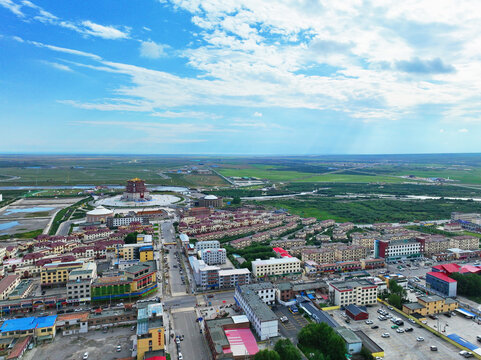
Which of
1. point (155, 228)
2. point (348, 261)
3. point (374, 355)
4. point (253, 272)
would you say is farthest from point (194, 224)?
point (374, 355)

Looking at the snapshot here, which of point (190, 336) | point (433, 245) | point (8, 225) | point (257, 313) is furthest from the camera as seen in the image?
point (8, 225)

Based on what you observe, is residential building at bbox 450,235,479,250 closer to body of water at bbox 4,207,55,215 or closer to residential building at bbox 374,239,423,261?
residential building at bbox 374,239,423,261

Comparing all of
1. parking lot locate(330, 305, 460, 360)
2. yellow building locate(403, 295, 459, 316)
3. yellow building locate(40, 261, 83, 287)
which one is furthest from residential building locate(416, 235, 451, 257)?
yellow building locate(40, 261, 83, 287)

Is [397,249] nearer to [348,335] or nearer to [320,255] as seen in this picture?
[320,255]

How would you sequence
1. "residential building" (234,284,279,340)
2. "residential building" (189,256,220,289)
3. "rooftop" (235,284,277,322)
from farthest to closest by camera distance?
"residential building" (189,256,220,289) → "rooftop" (235,284,277,322) → "residential building" (234,284,279,340)

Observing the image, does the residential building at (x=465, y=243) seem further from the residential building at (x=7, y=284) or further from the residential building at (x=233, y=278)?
the residential building at (x=7, y=284)

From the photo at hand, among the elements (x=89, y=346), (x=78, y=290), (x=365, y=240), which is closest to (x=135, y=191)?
(x=78, y=290)

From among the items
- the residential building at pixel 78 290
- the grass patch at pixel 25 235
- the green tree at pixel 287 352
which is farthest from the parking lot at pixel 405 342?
the grass patch at pixel 25 235
